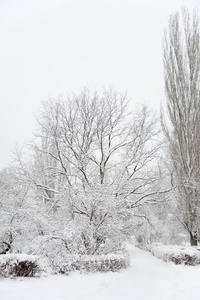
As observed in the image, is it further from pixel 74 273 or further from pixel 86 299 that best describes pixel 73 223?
pixel 86 299

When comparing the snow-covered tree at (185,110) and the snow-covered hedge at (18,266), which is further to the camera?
the snow-covered tree at (185,110)

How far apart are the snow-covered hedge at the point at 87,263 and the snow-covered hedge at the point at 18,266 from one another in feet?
2.07

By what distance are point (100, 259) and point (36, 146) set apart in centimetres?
735

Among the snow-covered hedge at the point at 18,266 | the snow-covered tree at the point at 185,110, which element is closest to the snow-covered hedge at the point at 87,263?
the snow-covered hedge at the point at 18,266

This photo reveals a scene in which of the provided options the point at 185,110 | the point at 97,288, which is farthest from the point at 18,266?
the point at 185,110

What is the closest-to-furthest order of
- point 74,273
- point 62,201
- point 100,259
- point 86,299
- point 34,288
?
point 86,299 < point 34,288 < point 74,273 < point 100,259 < point 62,201

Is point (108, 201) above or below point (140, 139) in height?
below

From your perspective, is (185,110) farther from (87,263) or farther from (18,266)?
(18,266)

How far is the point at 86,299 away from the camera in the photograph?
4.36 metres

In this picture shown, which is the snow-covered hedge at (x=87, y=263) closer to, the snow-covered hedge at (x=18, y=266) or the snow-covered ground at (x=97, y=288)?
the snow-covered ground at (x=97, y=288)

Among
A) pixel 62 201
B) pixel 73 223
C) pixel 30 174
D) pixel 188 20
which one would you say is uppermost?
pixel 188 20

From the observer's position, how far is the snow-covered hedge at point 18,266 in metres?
5.37

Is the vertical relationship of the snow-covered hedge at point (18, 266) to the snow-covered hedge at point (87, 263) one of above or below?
above

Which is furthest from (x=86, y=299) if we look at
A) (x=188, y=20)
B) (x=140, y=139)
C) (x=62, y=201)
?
(x=188, y=20)
